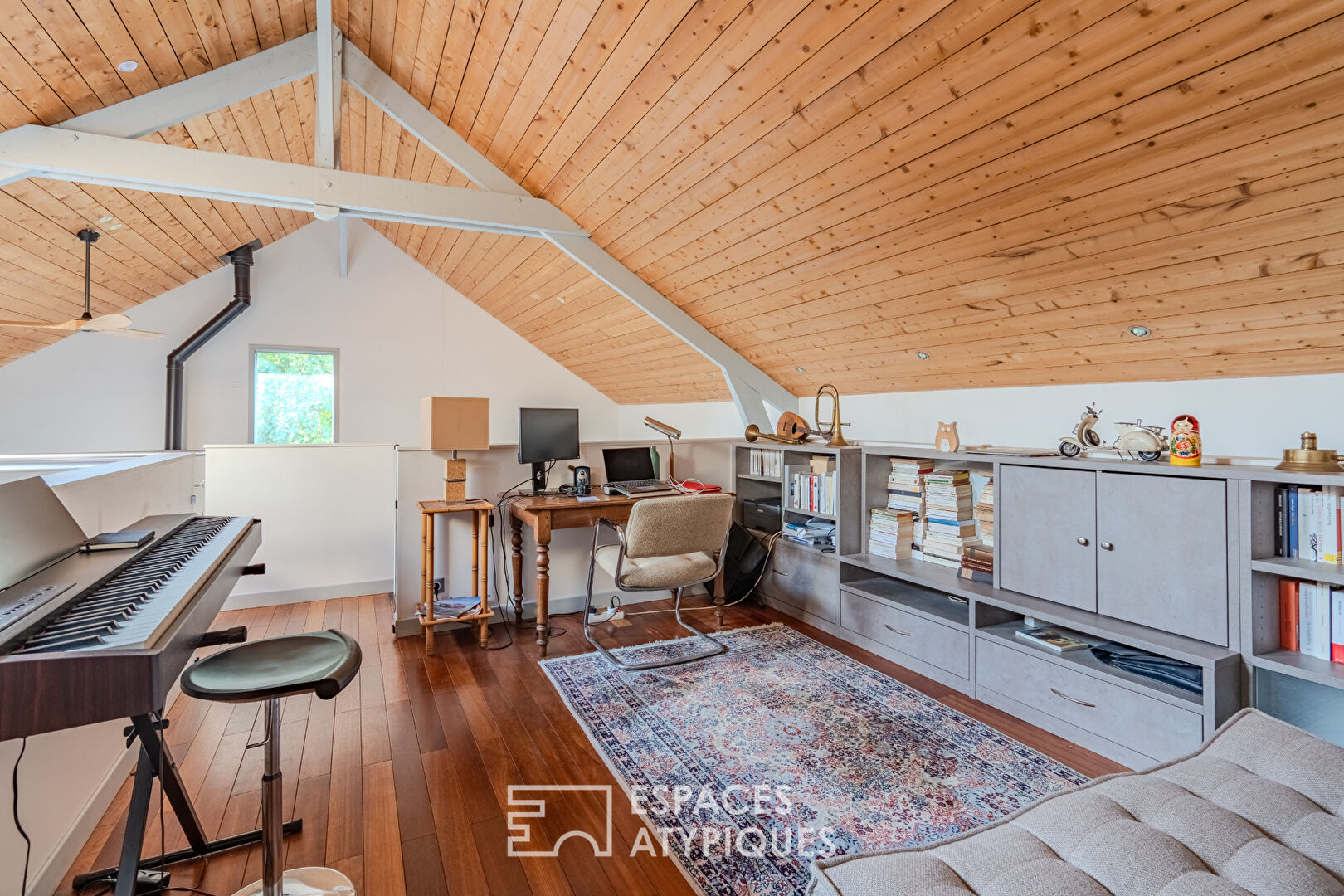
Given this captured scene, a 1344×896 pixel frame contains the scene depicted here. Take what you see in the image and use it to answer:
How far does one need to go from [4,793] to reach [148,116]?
319cm

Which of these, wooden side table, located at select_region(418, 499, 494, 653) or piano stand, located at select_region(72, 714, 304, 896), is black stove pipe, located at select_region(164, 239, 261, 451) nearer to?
wooden side table, located at select_region(418, 499, 494, 653)

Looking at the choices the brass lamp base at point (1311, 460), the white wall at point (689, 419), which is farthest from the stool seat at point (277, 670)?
the white wall at point (689, 419)

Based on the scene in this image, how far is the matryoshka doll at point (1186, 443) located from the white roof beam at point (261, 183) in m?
3.35

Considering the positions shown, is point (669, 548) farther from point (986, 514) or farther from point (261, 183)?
point (261, 183)

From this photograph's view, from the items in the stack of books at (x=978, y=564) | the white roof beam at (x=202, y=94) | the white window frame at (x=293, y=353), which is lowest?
the stack of books at (x=978, y=564)

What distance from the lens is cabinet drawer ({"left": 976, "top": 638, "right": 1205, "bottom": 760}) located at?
209 centimetres

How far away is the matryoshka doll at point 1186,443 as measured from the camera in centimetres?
223

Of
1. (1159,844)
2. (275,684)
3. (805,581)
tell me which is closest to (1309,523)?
(1159,844)

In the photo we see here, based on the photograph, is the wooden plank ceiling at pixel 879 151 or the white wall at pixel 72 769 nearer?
the white wall at pixel 72 769

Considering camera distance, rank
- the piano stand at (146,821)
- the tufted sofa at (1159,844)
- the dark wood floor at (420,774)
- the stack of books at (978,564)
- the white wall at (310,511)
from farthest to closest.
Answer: the white wall at (310,511), the stack of books at (978,564), the dark wood floor at (420,774), the piano stand at (146,821), the tufted sofa at (1159,844)

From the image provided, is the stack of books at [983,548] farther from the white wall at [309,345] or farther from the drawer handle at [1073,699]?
the white wall at [309,345]

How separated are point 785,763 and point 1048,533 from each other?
1400mm

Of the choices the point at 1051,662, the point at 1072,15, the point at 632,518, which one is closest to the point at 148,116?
the point at 632,518

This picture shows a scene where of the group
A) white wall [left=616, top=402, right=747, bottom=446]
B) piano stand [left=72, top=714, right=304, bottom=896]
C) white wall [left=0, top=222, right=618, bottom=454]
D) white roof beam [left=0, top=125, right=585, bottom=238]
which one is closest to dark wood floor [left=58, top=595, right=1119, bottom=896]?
piano stand [left=72, top=714, right=304, bottom=896]
